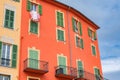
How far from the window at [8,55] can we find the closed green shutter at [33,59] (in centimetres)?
188

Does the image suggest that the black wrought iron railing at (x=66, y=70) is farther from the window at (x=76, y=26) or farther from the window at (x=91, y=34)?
the window at (x=91, y=34)

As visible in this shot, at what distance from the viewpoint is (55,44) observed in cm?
3064

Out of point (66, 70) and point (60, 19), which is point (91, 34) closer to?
point (60, 19)

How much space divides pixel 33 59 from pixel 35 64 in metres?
0.58

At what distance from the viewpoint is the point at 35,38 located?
28.9 m

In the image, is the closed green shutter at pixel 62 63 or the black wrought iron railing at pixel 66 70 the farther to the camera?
the closed green shutter at pixel 62 63

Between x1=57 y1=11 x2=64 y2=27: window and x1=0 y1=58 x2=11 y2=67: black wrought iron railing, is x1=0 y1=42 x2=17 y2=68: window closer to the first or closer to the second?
x1=0 y1=58 x2=11 y2=67: black wrought iron railing

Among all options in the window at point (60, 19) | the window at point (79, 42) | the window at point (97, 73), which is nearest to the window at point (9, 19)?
the window at point (60, 19)

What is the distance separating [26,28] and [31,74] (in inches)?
204

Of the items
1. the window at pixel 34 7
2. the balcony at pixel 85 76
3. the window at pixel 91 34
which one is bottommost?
the balcony at pixel 85 76

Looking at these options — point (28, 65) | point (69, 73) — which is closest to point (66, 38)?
point (69, 73)

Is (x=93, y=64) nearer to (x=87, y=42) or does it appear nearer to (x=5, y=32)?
Result: (x=87, y=42)

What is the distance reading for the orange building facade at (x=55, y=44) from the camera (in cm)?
2750

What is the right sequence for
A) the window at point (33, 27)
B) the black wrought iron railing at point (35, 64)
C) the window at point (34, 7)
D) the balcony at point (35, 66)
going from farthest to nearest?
1. the window at point (34, 7)
2. the window at point (33, 27)
3. the black wrought iron railing at point (35, 64)
4. the balcony at point (35, 66)
